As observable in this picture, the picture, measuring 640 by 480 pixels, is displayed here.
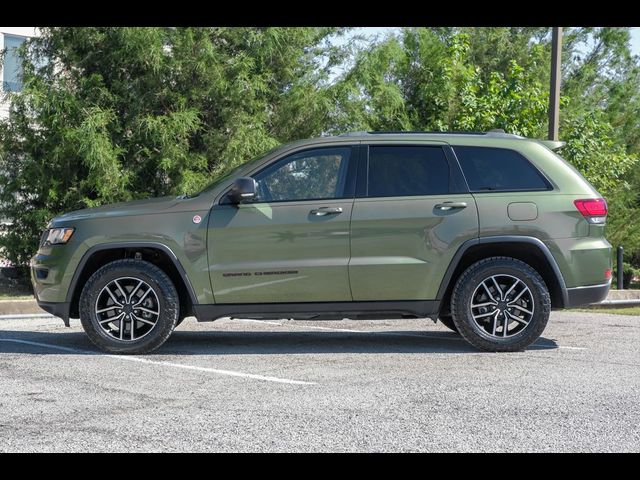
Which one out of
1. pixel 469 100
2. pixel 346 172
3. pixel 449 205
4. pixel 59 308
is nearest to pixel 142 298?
pixel 59 308

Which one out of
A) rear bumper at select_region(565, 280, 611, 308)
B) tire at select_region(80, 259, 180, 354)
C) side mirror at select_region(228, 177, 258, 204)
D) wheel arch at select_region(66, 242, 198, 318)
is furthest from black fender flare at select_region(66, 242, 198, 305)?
rear bumper at select_region(565, 280, 611, 308)

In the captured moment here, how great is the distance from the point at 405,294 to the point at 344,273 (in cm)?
55

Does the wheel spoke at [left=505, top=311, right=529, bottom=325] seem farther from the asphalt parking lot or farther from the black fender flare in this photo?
the black fender flare

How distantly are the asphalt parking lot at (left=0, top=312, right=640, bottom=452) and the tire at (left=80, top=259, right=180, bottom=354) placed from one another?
0.16 m

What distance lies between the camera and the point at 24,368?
7375 mm

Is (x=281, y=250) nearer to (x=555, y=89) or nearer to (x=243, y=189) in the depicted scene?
(x=243, y=189)

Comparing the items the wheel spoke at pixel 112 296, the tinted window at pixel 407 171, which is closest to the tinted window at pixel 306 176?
the tinted window at pixel 407 171

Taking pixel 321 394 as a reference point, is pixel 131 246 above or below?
above

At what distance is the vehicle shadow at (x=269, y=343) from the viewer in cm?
834

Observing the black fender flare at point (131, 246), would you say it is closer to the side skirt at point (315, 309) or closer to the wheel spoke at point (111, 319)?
the side skirt at point (315, 309)

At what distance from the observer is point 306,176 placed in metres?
8.28

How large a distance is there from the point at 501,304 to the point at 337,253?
1.47 meters
